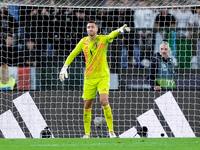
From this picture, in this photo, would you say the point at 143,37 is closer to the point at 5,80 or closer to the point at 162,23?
the point at 162,23

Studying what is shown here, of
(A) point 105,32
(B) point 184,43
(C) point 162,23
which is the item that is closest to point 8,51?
(A) point 105,32

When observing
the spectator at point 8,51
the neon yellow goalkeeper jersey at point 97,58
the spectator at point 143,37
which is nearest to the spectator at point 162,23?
the spectator at point 143,37

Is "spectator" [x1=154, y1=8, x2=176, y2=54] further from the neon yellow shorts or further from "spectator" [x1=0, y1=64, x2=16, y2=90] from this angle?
"spectator" [x1=0, y1=64, x2=16, y2=90]

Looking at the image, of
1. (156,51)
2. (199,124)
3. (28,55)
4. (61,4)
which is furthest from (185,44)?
(28,55)

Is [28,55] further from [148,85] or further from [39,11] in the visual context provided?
[148,85]

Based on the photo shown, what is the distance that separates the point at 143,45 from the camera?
8477 millimetres

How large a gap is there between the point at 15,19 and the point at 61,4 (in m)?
1.55

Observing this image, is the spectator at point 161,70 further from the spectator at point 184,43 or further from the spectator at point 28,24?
the spectator at point 28,24

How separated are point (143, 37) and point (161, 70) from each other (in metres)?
0.75

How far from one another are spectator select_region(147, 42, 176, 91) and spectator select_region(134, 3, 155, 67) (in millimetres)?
245
